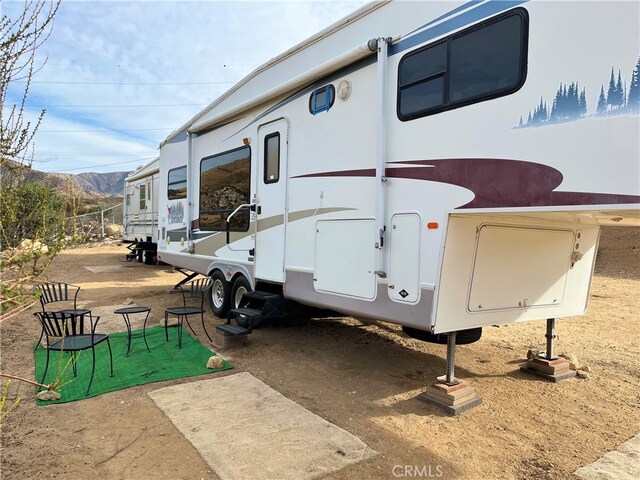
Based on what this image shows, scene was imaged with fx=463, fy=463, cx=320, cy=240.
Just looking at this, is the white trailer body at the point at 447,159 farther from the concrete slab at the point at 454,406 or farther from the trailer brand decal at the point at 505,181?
the concrete slab at the point at 454,406

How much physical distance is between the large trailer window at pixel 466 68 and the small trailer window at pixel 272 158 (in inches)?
77.9

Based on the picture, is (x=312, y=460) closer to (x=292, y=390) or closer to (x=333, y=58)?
(x=292, y=390)

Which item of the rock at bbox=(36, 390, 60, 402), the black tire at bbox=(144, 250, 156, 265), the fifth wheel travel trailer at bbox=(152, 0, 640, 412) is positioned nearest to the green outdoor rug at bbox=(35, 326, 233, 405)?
the rock at bbox=(36, 390, 60, 402)

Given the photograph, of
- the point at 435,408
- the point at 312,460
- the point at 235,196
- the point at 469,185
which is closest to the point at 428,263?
the point at 469,185

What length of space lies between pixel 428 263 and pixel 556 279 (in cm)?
161

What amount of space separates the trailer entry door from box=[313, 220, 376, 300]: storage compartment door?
785 millimetres

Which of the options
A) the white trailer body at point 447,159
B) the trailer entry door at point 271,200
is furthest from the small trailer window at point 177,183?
the trailer entry door at point 271,200

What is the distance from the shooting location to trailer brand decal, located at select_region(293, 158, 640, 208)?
2738 mm

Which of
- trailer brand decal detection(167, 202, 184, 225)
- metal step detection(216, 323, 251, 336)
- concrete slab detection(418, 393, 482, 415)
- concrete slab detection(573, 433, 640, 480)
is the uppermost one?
trailer brand decal detection(167, 202, 184, 225)

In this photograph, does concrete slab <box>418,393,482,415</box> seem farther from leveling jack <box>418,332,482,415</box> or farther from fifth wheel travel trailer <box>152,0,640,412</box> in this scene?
fifth wheel travel trailer <box>152,0,640,412</box>

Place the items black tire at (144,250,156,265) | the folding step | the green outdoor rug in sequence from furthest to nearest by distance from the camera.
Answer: black tire at (144,250,156,265), the folding step, the green outdoor rug

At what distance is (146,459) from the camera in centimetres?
309

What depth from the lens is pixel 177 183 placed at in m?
8.15

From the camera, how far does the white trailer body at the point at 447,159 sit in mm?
2703
